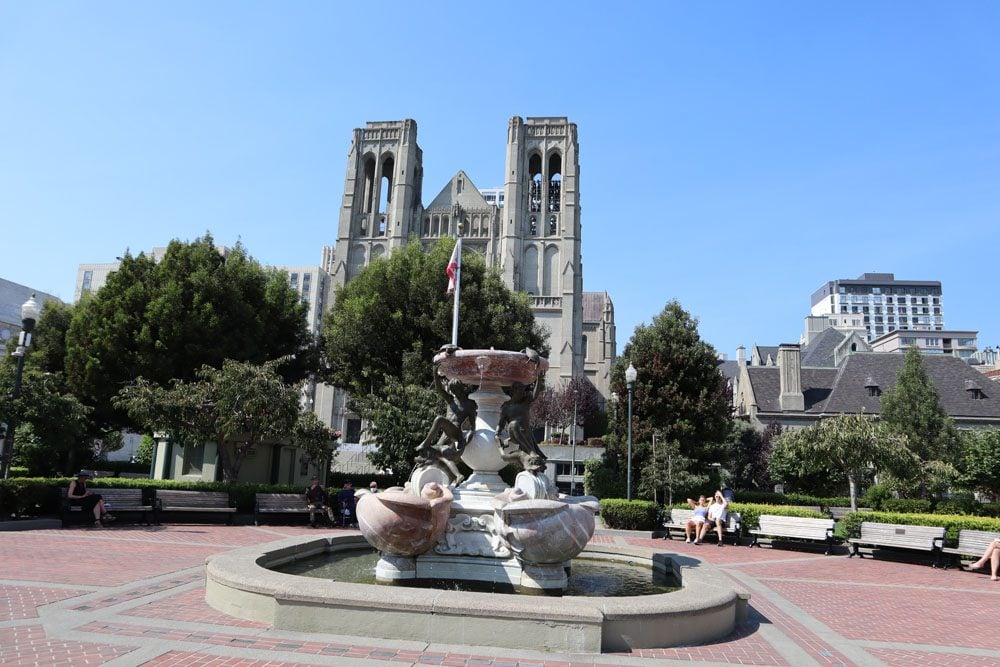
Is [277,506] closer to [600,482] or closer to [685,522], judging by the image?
[685,522]

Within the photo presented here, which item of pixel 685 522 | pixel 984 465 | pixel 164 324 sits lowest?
pixel 685 522

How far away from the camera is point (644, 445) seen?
29.9m

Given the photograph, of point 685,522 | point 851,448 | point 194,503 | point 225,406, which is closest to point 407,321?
point 225,406

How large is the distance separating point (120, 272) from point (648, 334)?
2470cm

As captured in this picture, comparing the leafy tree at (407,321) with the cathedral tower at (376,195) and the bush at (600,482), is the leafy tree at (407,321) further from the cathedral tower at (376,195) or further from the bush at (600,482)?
the cathedral tower at (376,195)

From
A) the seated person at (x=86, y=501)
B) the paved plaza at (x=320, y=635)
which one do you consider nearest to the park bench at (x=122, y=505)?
the seated person at (x=86, y=501)

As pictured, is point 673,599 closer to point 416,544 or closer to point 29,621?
point 416,544

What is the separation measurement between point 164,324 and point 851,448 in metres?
27.1

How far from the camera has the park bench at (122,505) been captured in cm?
1465

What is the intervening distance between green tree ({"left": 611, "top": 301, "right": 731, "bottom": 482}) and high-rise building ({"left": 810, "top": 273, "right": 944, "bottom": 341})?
141273mm

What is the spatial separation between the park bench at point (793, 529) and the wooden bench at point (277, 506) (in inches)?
474

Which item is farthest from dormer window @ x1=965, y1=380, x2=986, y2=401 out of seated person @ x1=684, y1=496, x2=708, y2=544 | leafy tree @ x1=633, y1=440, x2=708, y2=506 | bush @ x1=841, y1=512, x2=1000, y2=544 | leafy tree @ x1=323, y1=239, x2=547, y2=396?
seated person @ x1=684, y1=496, x2=708, y2=544

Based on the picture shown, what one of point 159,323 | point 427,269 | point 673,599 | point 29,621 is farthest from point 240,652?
point 427,269

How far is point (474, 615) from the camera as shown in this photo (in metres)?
5.80
